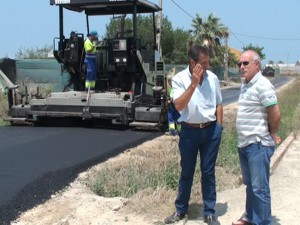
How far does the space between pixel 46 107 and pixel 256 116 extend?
25.4ft

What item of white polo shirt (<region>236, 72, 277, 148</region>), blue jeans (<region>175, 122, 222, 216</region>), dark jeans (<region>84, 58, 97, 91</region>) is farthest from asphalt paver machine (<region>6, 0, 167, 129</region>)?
white polo shirt (<region>236, 72, 277, 148</region>)

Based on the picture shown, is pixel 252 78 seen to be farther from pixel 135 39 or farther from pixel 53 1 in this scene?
pixel 53 1

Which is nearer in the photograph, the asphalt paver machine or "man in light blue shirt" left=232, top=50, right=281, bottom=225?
"man in light blue shirt" left=232, top=50, right=281, bottom=225

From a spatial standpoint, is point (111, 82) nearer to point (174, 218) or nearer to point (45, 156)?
point (45, 156)

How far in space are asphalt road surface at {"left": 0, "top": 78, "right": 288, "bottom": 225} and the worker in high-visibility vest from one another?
1135 millimetres

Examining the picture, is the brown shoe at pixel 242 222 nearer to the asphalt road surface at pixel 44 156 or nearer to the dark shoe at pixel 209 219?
the dark shoe at pixel 209 219

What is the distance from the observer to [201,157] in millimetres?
4953

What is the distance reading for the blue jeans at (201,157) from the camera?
15.9 ft

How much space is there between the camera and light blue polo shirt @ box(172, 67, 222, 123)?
477cm

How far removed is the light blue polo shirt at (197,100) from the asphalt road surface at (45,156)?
2.14 m

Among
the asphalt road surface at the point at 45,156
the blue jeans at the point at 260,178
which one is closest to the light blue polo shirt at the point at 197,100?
the blue jeans at the point at 260,178

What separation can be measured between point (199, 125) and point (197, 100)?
0.25 metres

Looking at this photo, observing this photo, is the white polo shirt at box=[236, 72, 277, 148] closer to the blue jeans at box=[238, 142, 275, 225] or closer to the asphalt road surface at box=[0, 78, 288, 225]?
the blue jeans at box=[238, 142, 275, 225]

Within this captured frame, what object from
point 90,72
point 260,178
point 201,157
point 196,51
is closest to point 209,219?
point 201,157
